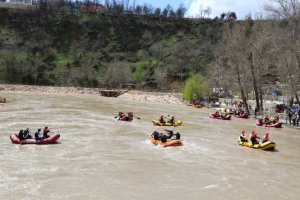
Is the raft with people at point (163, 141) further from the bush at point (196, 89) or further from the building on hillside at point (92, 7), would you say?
the building on hillside at point (92, 7)

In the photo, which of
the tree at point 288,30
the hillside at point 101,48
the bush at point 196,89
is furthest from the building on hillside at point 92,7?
the tree at point 288,30

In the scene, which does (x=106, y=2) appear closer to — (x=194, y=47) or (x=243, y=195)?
(x=194, y=47)

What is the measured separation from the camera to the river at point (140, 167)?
16750mm

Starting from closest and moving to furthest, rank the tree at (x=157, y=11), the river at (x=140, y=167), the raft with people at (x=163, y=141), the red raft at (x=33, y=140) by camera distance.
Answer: the river at (x=140, y=167), the red raft at (x=33, y=140), the raft with people at (x=163, y=141), the tree at (x=157, y=11)

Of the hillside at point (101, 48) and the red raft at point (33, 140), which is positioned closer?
the red raft at point (33, 140)

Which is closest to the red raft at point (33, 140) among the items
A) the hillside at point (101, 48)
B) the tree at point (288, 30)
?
the tree at point (288, 30)

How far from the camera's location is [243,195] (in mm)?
16875

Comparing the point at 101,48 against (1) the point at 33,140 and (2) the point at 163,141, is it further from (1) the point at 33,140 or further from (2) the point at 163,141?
(1) the point at 33,140

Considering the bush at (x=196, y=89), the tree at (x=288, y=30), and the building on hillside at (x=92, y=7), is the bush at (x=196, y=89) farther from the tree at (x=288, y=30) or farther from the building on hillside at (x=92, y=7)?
the building on hillside at (x=92, y=7)

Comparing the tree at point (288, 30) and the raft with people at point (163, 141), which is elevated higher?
the tree at point (288, 30)

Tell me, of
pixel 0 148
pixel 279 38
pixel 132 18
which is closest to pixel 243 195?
pixel 0 148

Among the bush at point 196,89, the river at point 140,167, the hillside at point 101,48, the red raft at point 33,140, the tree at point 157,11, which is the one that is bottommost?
the river at point 140,167

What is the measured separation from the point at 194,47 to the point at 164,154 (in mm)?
100066

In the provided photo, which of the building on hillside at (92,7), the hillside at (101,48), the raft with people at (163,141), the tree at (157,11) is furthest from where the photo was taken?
the building on hillside at (92,7)
